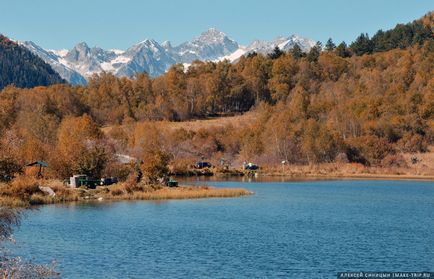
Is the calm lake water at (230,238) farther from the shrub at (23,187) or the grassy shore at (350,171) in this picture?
the grassy shore at (350,171)

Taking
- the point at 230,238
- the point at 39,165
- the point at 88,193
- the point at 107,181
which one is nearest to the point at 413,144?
the point at 107,181

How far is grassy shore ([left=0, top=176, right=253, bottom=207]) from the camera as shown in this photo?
5672cm

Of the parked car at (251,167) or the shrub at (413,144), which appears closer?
the parked car at (251,167)

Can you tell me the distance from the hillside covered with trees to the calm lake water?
63.4 feet

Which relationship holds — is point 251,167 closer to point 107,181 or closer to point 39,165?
point 107,181

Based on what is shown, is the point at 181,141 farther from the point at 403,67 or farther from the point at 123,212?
the point at 123,212

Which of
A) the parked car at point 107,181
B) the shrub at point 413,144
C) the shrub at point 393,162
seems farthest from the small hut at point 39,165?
the shrub at point 413,144

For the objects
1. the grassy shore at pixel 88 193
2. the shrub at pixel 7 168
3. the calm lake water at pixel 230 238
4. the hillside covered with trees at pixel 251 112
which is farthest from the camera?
the hillside covered with trees at pixel 251 112

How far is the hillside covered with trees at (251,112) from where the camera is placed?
105500 millimetres

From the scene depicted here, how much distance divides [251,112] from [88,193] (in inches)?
4784

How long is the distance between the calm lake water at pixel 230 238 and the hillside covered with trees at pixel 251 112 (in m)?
19.3

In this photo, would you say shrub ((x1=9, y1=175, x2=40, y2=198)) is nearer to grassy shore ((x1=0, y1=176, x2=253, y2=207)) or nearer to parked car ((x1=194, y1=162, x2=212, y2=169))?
grassy shore ((x1=0, y1=176, x2=253, y2=207))

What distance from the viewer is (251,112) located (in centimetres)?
18238

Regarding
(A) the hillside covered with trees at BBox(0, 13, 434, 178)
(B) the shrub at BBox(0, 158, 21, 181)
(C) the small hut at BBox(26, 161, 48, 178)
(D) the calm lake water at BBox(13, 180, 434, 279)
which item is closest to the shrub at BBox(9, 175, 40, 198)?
(B) the shrub at BBox(0, 158, 21, 181)
